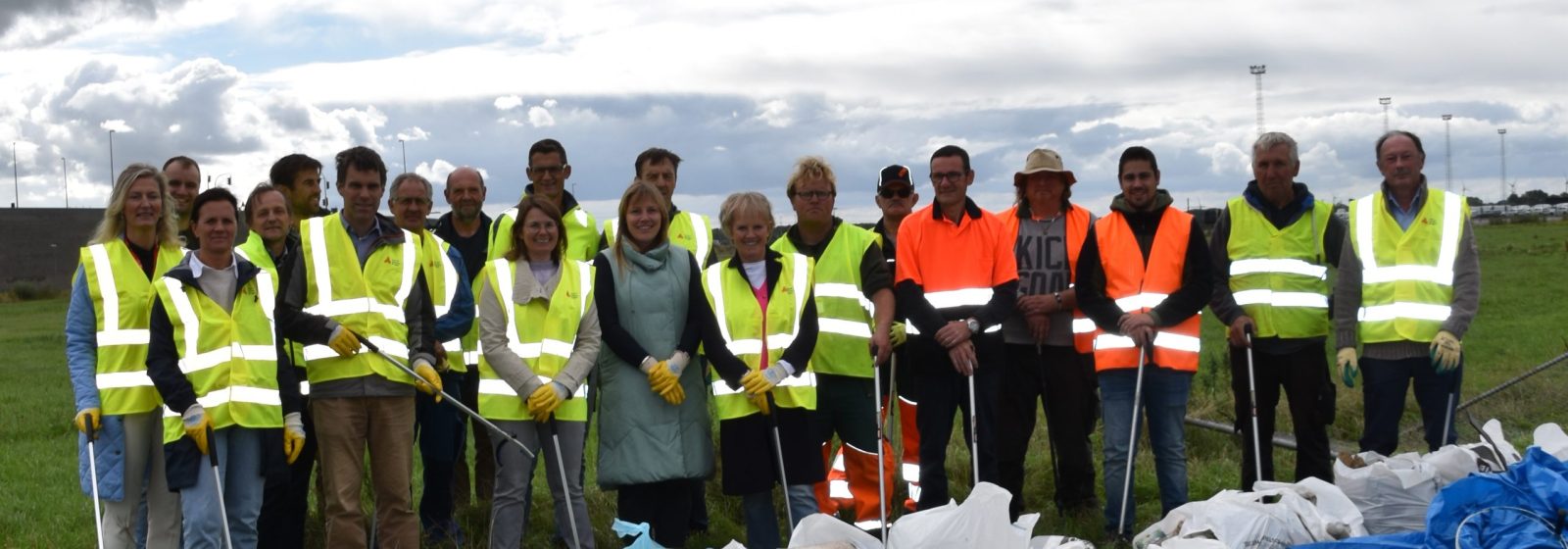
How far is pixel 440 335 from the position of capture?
23.5 ft

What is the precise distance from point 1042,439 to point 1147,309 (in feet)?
14.3

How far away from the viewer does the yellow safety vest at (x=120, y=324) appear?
6.41 metres

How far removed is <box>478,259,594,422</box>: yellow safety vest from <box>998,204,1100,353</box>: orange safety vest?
100 inches

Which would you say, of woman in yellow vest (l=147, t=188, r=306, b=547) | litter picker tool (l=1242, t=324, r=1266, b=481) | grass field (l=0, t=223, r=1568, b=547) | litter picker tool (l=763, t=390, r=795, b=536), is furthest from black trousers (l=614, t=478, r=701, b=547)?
litter picker tool (l=1242, t=324, r=1266, b=481)

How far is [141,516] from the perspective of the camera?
652 cm

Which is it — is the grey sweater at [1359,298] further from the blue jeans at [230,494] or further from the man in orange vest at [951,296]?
the blue jeans at [230,494]

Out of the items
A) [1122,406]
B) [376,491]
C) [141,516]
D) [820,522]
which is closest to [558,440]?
[376,491]

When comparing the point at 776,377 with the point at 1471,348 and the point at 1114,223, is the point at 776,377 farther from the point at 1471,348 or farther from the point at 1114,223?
the point at 1471,348

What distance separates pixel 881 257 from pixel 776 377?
1.09 m

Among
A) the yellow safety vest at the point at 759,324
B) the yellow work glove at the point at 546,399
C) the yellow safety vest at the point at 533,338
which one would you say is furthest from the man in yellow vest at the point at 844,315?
the yellow work glove at the point at 546,399

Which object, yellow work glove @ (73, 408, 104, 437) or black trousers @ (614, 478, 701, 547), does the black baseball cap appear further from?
yellow work glove @ (73, 408, 104, 437)

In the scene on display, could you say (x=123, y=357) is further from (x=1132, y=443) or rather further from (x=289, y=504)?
(x=1132, y=443)

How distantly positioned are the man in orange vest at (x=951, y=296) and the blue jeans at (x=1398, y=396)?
85.5 inches

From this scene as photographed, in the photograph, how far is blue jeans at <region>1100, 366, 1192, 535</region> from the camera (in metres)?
7.61
